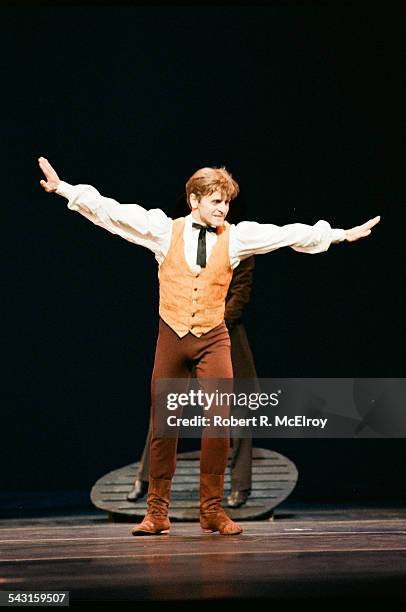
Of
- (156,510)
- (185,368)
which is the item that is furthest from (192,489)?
(185,368)

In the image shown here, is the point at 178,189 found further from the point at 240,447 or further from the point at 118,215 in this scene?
the point at 118,215

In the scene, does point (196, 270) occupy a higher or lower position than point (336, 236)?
lower

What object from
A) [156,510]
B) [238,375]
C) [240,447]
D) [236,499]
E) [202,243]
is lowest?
[156,510]

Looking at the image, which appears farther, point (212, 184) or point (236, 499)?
point (236, 499)

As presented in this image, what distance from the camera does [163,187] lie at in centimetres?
552

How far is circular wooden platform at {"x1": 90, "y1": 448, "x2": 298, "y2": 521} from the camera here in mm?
4816

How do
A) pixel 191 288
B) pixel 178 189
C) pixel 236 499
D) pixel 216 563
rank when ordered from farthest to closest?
pixel 178 189 < pixel 236 499 < pixel 191 288 < pixel 216 563

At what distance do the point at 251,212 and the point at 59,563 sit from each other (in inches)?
101

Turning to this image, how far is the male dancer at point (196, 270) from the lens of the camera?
3.92 metres

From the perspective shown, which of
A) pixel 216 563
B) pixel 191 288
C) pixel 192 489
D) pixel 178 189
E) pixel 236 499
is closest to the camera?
pixel 216 563

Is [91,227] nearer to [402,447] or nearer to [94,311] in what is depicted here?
[94,311]

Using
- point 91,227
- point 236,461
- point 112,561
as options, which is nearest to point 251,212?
point 91,227

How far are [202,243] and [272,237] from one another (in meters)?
0.24

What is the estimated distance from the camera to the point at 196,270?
12.8ft
